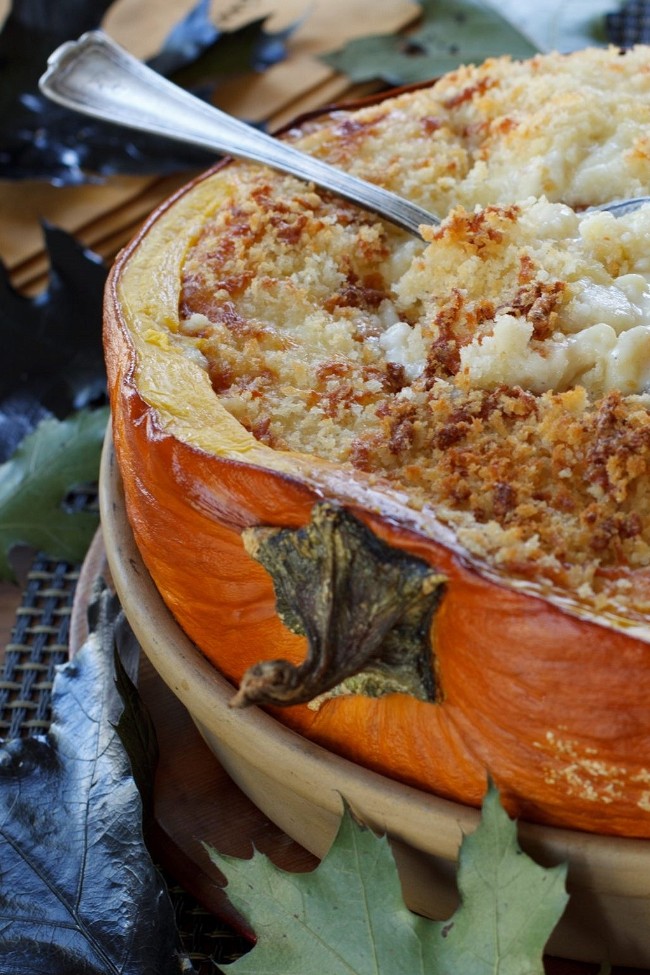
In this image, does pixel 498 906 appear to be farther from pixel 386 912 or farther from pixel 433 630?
pixel 433 630

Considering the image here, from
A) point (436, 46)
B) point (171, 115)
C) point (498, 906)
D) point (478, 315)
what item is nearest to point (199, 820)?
point (498, 906)

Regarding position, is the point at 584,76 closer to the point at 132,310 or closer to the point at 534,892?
the point at 132,310

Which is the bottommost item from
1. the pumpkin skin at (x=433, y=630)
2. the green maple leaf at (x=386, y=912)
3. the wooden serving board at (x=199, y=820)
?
the wooden serving board at (x=199, y=820)

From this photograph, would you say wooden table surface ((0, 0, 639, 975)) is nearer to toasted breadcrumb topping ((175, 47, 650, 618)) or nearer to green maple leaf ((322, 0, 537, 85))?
green maple leaf ((322, 0, 537, 85))

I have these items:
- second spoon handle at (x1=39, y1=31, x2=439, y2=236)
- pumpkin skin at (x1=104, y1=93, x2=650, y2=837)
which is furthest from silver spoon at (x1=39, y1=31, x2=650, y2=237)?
pumpkin skin at (x1=104, y1=93, x2=650, y2=837)

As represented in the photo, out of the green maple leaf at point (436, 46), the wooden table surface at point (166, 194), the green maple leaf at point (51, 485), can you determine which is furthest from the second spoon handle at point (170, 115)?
the green maple leaf at point (436, 46)

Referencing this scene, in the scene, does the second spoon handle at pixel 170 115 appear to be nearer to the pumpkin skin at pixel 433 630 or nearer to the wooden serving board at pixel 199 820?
the pumpkin skin at pixel 433 630

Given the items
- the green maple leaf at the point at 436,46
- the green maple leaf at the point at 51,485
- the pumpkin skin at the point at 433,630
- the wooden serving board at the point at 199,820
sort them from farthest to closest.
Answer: the green maple leaf at the point at 436,46 → the green maple leaf at the point at 51,485 → the wooden serving board at the point at 199,820 → the pumpkin skin at the point at 433,630
